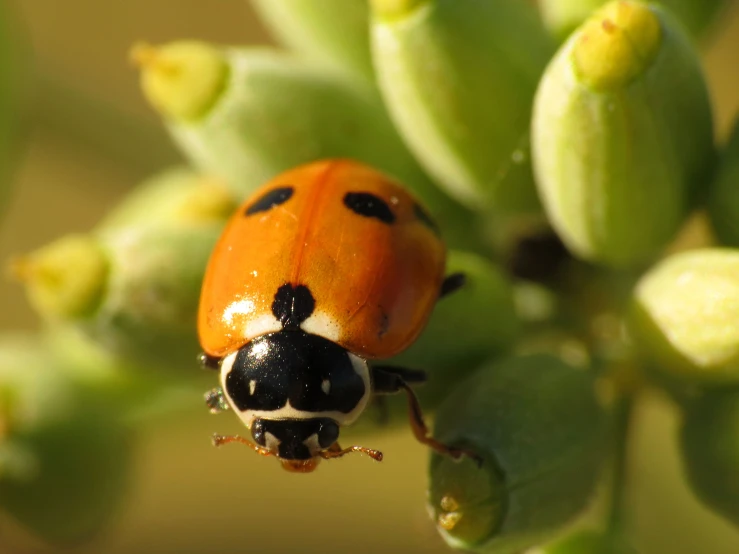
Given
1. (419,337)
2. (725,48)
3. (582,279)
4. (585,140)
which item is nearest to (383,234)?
(419,337)

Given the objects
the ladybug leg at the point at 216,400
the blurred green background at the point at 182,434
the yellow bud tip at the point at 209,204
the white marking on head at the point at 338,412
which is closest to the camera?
the white marking on head at the point at 338,412

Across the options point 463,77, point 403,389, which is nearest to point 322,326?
point 403,389

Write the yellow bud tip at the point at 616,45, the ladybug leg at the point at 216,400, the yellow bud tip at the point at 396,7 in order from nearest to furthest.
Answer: the yellow bud tip at the point at 616,45, the yellow bud tip at the point at 396,7, the ladybug leg at the point at 216,400

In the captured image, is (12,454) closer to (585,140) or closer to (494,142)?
(494,142)

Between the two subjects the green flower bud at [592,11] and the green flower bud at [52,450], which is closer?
the green flower bud at [592,11]

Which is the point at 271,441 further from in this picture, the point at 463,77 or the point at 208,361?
the point at 463,77

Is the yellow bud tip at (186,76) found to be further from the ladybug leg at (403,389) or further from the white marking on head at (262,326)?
the ladybug leg at (403,389)

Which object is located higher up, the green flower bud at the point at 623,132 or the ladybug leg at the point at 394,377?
the green flower bud at the point at 623,132

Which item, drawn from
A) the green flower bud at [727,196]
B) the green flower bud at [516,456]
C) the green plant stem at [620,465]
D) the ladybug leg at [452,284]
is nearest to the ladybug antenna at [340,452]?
the green flower bud at [516,456]
